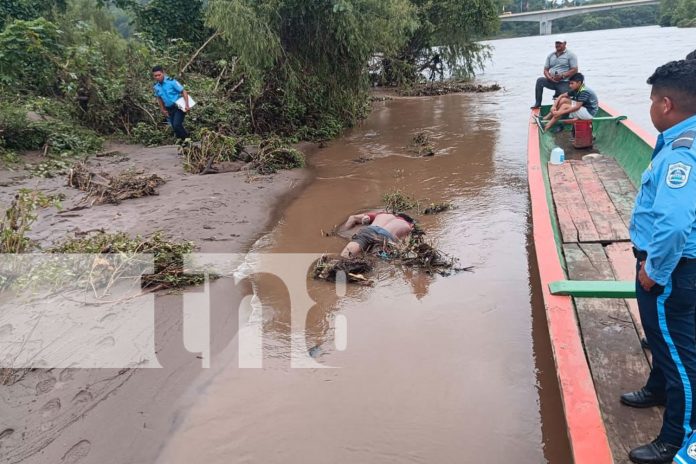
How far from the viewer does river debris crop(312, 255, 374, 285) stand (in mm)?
5145

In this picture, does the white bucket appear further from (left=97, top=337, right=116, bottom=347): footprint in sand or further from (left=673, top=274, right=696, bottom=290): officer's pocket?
(left=97, top=337, right=116, bottom=347): footprint in sand

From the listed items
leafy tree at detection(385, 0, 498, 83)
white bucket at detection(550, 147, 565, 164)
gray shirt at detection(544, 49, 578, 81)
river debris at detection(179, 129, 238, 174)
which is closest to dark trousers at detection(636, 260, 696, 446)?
white bucket at detection(550, 147, 565, 164)

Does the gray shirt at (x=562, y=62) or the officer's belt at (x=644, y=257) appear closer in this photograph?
the officer's belt at (x=644, y=257)

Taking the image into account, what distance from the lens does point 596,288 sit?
3.09 metres

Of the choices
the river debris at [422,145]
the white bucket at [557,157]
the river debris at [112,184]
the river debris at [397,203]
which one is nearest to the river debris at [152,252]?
the river debris at [112,184]

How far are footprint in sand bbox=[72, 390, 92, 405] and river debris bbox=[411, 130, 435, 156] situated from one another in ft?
26.2

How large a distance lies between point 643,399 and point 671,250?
38.0 inches

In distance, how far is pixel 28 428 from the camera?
123 inches

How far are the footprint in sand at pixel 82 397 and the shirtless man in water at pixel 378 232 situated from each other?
2.76 meters

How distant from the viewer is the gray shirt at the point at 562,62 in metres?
9.21

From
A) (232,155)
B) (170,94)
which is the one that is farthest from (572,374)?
(170,94)

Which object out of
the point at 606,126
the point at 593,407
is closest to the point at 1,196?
the point at 593,407

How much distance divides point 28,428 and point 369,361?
7.59ft

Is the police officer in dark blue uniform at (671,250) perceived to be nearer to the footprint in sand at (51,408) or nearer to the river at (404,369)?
the river at (404,369)
